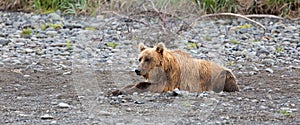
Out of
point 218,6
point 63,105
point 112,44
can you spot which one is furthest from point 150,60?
point 218,6

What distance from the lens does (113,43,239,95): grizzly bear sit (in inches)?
222

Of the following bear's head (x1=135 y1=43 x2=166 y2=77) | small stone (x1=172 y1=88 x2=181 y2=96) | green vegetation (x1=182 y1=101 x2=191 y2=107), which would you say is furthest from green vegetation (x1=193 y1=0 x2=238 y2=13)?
green vegetation (x1=182 y1=101 x2=191 y2=107)

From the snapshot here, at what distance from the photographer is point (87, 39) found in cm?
922

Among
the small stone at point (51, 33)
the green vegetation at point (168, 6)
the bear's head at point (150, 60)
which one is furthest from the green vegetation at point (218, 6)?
the bear's head at point (150, 60)

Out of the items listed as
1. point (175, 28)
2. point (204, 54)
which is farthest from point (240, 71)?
point (175, 28)

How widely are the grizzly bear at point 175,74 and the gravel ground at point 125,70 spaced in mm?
122

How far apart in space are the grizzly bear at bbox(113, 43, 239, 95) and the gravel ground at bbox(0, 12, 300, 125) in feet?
0.40

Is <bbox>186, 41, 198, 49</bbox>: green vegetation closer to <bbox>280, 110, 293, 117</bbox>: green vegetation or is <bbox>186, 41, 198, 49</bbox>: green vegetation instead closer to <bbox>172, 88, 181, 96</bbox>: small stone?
<bbox>172, 88, 181, 96</bbox>: small stone

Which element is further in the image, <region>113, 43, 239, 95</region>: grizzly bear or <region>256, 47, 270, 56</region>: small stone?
<region>256, 47, 270, 56</region>: small stone

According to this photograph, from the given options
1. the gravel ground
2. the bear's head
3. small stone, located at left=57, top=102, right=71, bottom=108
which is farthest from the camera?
the bear's head

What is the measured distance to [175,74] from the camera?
5742 millimetres

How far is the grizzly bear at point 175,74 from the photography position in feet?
18.5

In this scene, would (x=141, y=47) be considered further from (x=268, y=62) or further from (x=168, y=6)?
(x=168, y=6)

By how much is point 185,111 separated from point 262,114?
578mm
